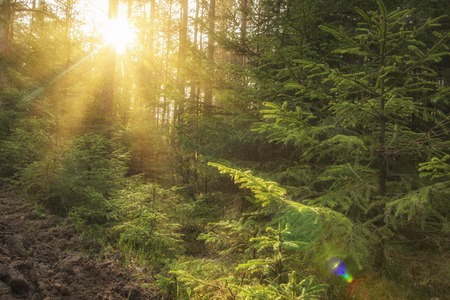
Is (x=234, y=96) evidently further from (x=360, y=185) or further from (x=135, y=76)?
(x=135, y=76)

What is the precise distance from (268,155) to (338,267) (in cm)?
352

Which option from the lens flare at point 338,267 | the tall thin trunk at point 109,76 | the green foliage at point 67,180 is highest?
the tall thin trunk at point 109,76

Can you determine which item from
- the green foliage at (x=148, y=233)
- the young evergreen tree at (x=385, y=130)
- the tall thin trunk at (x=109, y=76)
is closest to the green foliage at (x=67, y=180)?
the green foliage at (x=148, y=233)

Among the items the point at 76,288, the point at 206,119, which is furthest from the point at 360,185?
the point at 206,119

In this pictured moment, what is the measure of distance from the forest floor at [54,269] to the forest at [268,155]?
270mm

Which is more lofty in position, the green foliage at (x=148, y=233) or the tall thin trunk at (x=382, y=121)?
the tall thin trunk at (x=382, y=121)

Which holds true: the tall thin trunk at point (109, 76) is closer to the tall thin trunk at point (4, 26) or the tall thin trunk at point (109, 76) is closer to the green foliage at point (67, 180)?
the green foliage at point (67, 180)

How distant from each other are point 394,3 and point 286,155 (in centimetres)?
363

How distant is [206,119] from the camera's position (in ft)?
24.1

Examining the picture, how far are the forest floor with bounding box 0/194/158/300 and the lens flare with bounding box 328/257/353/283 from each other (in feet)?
7.21

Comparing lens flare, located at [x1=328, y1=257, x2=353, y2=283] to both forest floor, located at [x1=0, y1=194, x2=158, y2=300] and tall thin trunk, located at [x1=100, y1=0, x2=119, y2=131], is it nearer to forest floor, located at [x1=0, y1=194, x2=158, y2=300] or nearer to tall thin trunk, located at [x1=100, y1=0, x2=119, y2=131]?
forest floor, located at [x1=0, y1=194, x2=158, y2=300]

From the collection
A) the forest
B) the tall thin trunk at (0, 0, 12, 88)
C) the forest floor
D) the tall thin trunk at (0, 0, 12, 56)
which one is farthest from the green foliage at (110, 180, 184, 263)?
the tall thin trunk at (0, 0, 12, 56)

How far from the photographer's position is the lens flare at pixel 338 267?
12.3 feet

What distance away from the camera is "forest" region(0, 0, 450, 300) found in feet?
10.8
